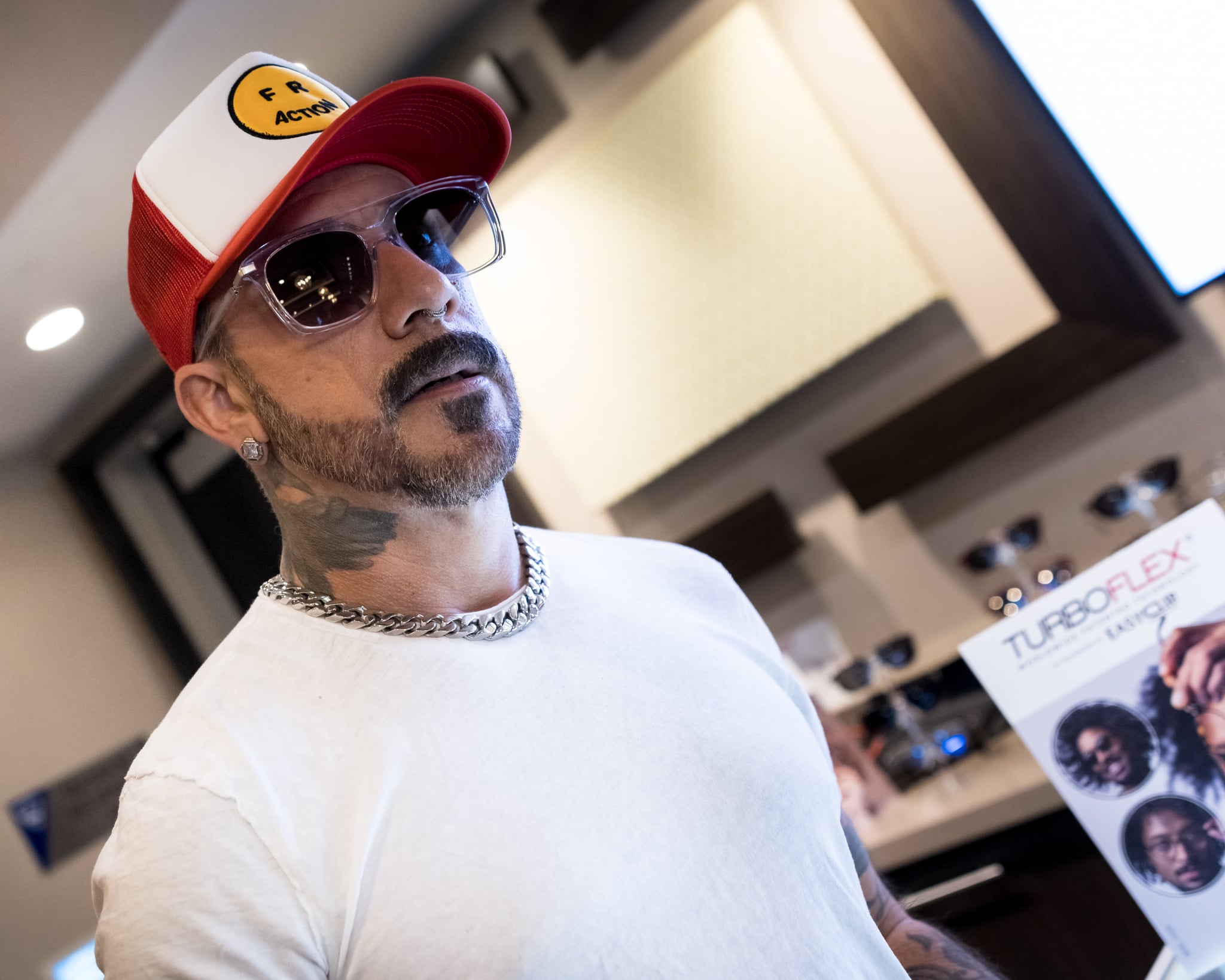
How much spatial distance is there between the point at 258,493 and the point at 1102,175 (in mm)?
1893

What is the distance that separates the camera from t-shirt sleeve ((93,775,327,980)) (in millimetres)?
739

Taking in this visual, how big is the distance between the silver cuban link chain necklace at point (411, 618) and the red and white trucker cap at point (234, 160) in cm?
31

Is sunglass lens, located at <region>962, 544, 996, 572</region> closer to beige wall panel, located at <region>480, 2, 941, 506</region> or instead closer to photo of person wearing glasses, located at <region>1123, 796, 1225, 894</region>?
beige wall panel, located at <region>480, 2, 941, 506</region>

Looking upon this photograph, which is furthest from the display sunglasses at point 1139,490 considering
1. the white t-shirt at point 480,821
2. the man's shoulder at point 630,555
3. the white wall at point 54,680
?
the white wall at point 54,680

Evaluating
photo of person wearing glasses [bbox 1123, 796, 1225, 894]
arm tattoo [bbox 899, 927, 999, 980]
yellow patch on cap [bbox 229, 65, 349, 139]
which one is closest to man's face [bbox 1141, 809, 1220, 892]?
photo of person wearing glasses [bbox 1123, 796, 1225, 894]

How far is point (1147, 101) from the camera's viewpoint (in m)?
2.10

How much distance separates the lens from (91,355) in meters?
1.90

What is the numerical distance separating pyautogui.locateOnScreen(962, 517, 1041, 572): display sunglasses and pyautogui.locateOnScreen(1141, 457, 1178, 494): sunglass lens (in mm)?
262

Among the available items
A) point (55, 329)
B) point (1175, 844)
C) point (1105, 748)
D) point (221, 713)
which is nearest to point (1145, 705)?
point (1105, 748)

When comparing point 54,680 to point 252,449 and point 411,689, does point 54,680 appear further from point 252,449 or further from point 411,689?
point 411,689

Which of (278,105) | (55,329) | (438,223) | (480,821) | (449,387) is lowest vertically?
(480,821)

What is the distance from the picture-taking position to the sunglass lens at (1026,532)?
2338 mm

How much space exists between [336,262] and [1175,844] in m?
1.33

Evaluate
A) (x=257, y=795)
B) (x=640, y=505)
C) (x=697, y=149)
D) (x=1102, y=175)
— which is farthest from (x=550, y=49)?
(x=257, y=795)
